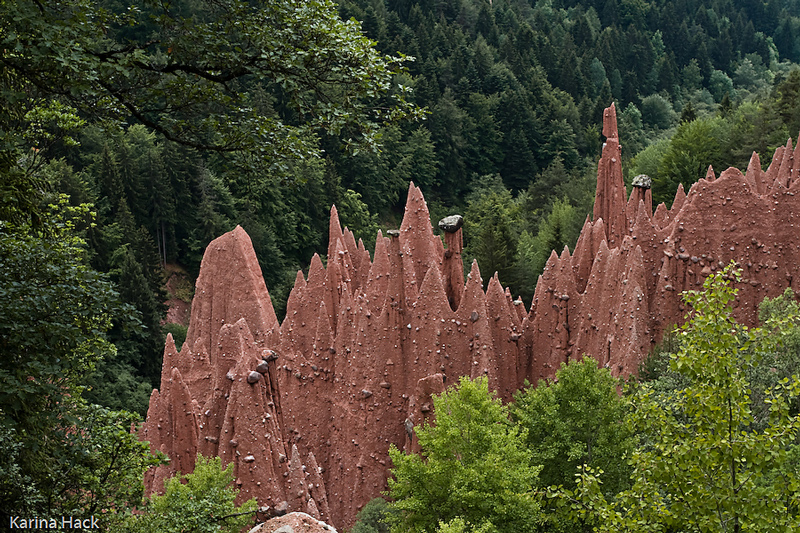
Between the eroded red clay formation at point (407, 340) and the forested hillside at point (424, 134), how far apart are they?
13.6 ft

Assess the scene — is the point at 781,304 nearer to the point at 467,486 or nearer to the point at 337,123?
the point at 467,486

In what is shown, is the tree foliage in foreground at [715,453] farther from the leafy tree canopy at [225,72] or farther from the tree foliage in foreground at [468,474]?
the tree foliage in foreground at [468,474]

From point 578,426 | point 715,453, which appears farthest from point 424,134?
point 715,453

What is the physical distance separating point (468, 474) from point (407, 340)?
7102mm

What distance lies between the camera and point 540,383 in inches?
794

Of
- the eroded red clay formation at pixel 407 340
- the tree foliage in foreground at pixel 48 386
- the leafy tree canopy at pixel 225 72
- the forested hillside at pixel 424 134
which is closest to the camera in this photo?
the tree foliage in foreground at pixel 48 386

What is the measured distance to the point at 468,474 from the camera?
664 inches

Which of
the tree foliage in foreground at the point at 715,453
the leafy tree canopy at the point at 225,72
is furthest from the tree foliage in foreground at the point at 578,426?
the leafy tree canopy at the point at 225,72

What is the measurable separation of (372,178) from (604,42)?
4490cm

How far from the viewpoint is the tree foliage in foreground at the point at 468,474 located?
55.0 feet

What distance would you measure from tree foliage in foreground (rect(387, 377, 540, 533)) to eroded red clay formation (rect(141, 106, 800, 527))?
2.87 metres

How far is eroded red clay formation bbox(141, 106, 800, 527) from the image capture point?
21.0m

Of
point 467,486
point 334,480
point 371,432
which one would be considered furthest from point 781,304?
point 334,480

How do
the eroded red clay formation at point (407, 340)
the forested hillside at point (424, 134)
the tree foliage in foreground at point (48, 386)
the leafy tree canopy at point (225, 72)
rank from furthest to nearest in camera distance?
the eroded red clay formation at point (407, 340), the forested hillside at point (424, 134), the leafy tree canopy at point (225, 72), the tree foliage in foreground at point (48, 386)
